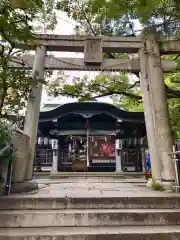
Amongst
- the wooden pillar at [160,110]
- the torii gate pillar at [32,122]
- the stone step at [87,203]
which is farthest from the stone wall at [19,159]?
the wooden pillar at [160,110]

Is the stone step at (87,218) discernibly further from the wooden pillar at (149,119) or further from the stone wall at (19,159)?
the wooden pillar at (149,119)

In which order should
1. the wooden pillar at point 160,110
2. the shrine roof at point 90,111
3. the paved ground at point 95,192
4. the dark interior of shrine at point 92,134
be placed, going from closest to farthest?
the paved ground at point 95,192
the wooden pillar at point 160,110
the shrine roof at point 90,111
the dark interior of shrine at point 92,134

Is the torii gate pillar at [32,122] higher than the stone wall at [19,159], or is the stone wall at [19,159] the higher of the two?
the torii gate pillar at [32,122]

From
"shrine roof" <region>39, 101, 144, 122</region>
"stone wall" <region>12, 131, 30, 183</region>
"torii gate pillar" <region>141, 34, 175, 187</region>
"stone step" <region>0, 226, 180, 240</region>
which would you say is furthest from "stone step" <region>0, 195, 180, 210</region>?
"shrine roof" <region>39, 101, 144, 122</region>

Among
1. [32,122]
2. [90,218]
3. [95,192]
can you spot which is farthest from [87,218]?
[32,122]

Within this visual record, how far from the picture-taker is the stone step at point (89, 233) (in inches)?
97.5

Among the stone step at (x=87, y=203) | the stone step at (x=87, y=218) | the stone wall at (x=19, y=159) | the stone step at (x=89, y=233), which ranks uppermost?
the stone wall at (x=19, y=159)

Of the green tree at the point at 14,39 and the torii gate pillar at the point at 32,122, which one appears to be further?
the torii gate pillar at the point at 32,122

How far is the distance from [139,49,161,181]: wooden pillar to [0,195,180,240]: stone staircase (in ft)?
4.76

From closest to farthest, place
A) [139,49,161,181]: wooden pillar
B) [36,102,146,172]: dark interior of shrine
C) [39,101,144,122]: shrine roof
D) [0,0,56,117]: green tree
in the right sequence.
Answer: [0,0,56,117]: green tree < [139,49,161,181]: wooden pillar < [39,101,144,122]: shrine roof < [36,102,146,172]: dark interior of shrine

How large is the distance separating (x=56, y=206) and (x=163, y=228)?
1.66 metres

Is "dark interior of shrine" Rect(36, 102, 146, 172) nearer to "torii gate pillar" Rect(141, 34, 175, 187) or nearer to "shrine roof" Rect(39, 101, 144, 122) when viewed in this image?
"shrine roof" Rect(39, 101, 144, 122)

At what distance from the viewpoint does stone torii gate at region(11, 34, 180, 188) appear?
190 inches

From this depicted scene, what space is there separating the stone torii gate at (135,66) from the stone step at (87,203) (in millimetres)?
1386
